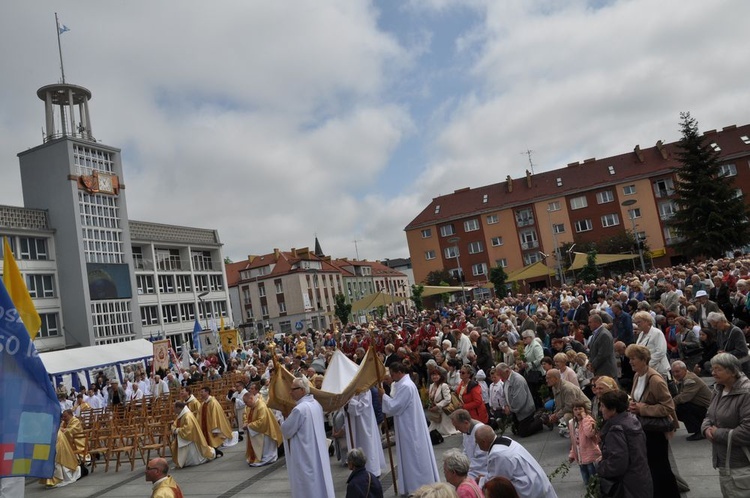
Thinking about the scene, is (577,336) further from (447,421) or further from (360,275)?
(360,275)

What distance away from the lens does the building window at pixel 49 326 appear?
46.6m

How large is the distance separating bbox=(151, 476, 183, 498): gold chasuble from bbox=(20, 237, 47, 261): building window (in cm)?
4790

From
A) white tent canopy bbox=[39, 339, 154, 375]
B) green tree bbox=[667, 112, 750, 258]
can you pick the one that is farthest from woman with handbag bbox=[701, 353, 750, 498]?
green tree bbox=[667, 112, 750, 258]

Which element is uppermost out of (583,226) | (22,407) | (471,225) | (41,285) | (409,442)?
(471,225)

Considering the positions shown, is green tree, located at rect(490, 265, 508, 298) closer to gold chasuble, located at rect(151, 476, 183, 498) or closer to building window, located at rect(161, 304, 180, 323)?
building window, located at rect(161, 304, 180, 323)

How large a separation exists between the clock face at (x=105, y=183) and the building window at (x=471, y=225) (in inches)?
1516

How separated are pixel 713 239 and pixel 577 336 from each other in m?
32.3

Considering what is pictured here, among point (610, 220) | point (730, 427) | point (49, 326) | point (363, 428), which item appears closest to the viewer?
point (730, 427)

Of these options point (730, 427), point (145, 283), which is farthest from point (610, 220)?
point (730, 427)

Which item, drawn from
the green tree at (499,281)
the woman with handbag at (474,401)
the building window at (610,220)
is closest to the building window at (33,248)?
the green tree at (499,281)

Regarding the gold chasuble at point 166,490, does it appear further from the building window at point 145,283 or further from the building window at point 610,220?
the building window at point 610,220

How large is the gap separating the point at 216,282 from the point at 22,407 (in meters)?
64.0

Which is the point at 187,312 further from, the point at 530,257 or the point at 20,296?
the point at 20,296

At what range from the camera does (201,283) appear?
64.7 meters
